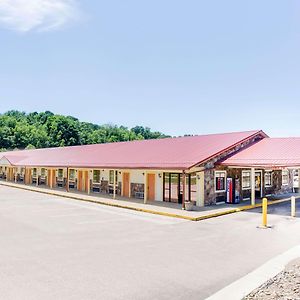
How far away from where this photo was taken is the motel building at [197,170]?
18297 mm

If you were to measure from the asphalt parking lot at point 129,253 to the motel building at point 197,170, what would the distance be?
356 cm

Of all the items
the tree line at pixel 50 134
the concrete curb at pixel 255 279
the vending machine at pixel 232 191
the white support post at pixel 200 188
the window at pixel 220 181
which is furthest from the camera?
the tree line at pixel 50 134

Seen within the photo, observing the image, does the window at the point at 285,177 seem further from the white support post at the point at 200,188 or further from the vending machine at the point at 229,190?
the white support post at the point at 200,188

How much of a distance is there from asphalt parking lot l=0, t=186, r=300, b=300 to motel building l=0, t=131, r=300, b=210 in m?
3.56

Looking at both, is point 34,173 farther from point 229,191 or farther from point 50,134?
point 50,134

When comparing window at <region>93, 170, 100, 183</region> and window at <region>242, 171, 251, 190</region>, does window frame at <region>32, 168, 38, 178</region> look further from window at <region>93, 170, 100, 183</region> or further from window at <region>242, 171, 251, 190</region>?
window at <region>242, 171, 251, 190</region>

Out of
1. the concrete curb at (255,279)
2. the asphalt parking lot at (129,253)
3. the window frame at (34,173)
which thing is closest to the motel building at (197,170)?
the asphalt parking lot at (129,253)

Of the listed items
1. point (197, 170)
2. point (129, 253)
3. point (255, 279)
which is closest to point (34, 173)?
point (197, 170)

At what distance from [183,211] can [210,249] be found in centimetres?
680

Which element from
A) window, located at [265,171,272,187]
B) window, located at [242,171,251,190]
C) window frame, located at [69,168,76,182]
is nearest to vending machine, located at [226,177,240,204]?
window, located at [242,171,251,190]

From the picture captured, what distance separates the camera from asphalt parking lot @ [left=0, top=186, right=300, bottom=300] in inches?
255

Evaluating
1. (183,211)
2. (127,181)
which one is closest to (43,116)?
(127,181)

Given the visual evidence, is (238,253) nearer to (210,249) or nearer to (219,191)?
(210,249)

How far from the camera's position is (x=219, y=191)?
19422 millimetres
